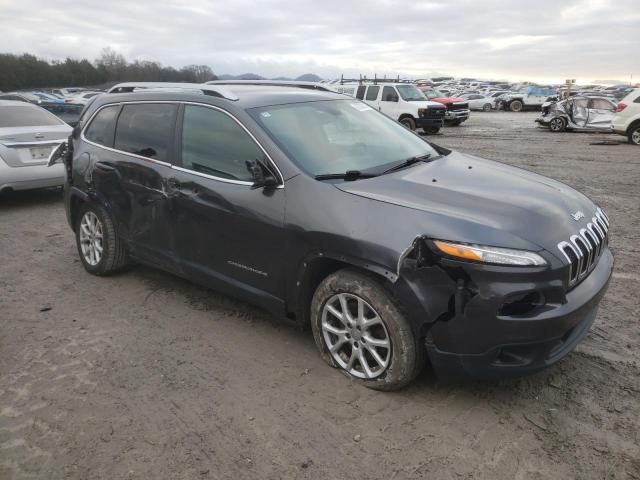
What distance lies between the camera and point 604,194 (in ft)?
28.2

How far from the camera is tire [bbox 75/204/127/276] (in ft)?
16.1

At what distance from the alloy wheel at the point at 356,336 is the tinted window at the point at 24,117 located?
277 inches

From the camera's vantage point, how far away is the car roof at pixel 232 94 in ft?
12.7

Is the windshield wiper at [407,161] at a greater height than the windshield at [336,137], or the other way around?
the windshield at [336,137]

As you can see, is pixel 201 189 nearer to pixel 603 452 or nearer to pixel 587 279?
pixel 587 279

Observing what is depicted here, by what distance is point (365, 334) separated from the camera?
3.14 m

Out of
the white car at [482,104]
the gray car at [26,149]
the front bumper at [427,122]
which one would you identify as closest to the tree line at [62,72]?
the white car at [482,104]

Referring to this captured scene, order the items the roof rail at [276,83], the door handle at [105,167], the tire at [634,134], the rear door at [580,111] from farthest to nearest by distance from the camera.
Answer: the rear door at [580,111] < the tire at [634,134] < the roof rail at [276,83] < the door handle at [105,167]

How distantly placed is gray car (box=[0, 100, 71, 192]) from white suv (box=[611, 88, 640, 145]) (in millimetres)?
15284

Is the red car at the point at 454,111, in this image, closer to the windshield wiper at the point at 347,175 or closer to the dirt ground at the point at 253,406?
the dirt ground at the point at 253,406

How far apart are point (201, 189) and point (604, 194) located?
7.31 m

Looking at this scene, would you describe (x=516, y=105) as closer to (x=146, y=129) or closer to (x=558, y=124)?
(x=558, y=124)

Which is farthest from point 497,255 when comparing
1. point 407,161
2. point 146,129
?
point 146,129

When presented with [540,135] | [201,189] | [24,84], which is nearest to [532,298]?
[201,189]
